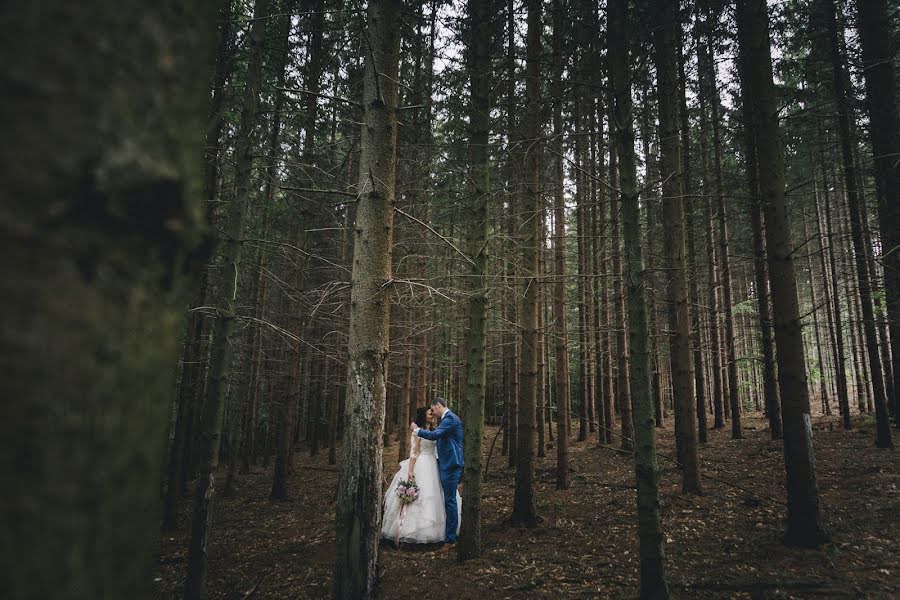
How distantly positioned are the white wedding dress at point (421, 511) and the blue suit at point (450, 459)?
157 mm

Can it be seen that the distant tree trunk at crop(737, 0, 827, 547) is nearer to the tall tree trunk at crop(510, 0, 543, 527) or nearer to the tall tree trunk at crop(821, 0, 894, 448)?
the tall tree trunk at crop(510, 0, 543, 527)

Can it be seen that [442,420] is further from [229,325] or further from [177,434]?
[177,434]

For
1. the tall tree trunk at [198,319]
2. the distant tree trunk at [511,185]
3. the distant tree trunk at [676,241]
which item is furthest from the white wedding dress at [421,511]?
the distant tree trunk at [676,241]

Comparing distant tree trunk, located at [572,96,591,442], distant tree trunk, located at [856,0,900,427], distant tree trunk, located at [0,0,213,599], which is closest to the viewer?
distant tree trunk, located at [0,0,213,599]

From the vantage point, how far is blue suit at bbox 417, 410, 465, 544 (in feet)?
21.8

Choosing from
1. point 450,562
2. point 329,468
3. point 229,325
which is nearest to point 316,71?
point 229,325

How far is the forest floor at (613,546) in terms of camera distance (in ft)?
14.9

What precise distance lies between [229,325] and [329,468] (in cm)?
1041

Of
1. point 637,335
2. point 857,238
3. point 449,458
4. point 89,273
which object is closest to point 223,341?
point 449,458

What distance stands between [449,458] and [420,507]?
0.96 m

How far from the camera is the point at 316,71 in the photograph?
9008 mm

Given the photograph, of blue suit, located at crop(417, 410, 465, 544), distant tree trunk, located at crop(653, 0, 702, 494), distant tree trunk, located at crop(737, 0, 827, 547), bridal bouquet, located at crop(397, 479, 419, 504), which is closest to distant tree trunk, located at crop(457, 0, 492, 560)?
blue suit, located at crop(417, 410, 465, 544)

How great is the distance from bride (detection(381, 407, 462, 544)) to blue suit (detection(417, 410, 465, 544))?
0.56ft

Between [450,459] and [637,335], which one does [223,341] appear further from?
[637,335]
